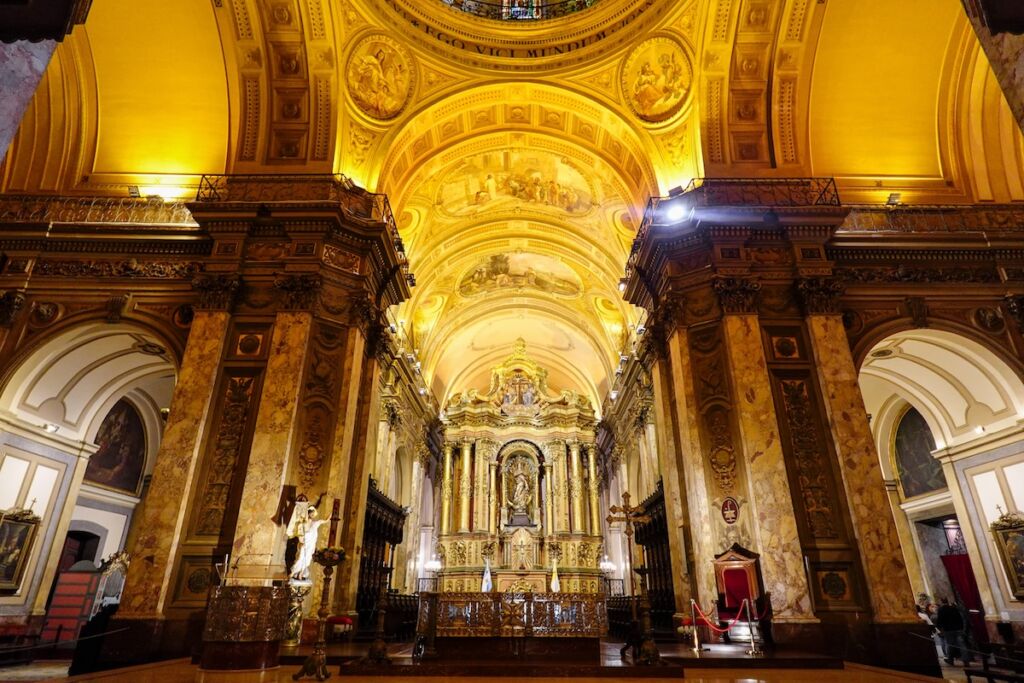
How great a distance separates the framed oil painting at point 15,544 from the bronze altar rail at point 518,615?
8687mm

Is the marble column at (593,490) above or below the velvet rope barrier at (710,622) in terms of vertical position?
Answer: above

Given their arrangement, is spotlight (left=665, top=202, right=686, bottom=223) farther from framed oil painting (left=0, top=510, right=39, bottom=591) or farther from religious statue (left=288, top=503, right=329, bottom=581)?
framed oil painting (left=0, top=510, right=39, bottom=591)

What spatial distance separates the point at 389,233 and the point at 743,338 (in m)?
7.24

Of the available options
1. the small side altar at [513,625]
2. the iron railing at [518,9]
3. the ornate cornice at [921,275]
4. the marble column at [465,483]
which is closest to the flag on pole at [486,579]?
the marble column at [465,483]

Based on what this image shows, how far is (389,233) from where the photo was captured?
11750mm

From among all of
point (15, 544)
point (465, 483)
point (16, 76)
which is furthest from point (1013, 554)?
point (15, 544)

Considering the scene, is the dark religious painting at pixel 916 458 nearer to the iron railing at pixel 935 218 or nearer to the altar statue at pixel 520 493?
the iron railing at pixel 935 218

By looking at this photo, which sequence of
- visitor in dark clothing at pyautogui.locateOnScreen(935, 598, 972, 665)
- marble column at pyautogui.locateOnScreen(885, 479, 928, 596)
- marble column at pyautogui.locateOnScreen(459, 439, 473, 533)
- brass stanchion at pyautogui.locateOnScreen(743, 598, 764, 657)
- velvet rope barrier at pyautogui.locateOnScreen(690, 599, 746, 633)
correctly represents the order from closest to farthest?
brass stanchion at pyautogui.locateOnScreen(743, 598, 764, 657), velvet rope barrier at pyautogui.locateOnScreen(690, 599, 746, 633), visitor in dark clothing at pyautogui.locateOnScreen(935, 598, 972, 665), marble column at pyautogui.locateOnScreen(885, 479, 928, 596), marble column at pyautogui.locateOnScreen(459, 439, 473, 533)

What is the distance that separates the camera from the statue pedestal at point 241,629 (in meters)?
5.94

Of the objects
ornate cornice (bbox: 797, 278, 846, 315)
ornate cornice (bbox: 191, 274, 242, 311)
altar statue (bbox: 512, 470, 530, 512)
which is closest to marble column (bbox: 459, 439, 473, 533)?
altar statue (bbox: 512, 470, 530, 512)

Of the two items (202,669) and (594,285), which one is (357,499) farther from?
(594,285)

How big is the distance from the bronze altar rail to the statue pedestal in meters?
2.09

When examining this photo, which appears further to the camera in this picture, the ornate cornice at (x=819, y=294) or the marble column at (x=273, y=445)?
the ornate cornice at (x=819, y=294)

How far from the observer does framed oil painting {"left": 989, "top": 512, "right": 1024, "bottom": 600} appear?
10.5m
